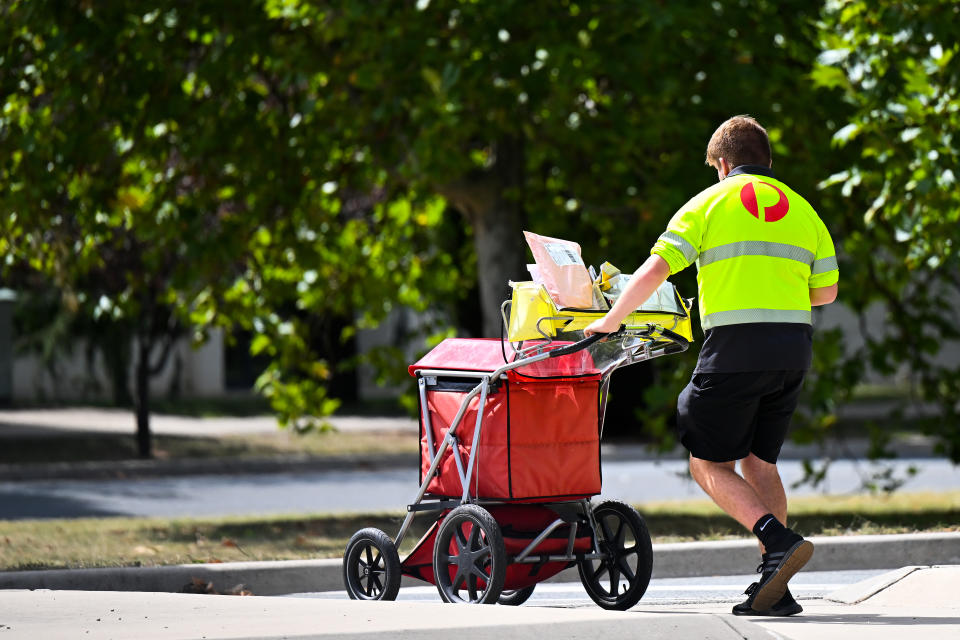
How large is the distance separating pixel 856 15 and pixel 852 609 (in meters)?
4.41

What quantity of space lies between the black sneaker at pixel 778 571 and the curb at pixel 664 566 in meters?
2.14

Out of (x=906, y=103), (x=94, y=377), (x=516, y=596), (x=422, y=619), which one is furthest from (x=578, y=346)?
(x=94, y=377)

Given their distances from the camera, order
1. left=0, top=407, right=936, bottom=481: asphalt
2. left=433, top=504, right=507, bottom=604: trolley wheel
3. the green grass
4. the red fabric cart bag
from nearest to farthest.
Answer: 1. left=433, top=504, right=507, bottom=604: trolley wheel
2. the red fabric cart bag
3. the green grass
4. left=0, top=407, right=936, bottom=481: asphalt

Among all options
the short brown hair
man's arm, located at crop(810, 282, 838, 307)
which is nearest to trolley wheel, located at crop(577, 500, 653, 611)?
man's arm, located at crop(810, 282, 838, 307)

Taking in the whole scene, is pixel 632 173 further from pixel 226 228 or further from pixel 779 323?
pixel 779 323

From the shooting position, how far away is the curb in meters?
7.15

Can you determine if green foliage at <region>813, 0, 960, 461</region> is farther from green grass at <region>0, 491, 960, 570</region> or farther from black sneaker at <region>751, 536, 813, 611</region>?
black sneaker at <region>751, 536, 813, 611</region>

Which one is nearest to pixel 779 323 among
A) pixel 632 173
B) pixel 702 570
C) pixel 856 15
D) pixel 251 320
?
pixel 702 570

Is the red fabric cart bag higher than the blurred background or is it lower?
lower

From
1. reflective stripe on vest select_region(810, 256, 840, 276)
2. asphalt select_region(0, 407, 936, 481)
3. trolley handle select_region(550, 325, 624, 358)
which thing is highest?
reflective stripe on vest select_region(810, 256, 840, 276)

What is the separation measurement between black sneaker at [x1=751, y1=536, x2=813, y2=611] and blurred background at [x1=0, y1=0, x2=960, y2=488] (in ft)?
11.8

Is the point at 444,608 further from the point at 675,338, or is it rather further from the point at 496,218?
the point at 496,218

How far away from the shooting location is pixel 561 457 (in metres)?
6.02

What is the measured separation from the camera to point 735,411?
18.3 feet
